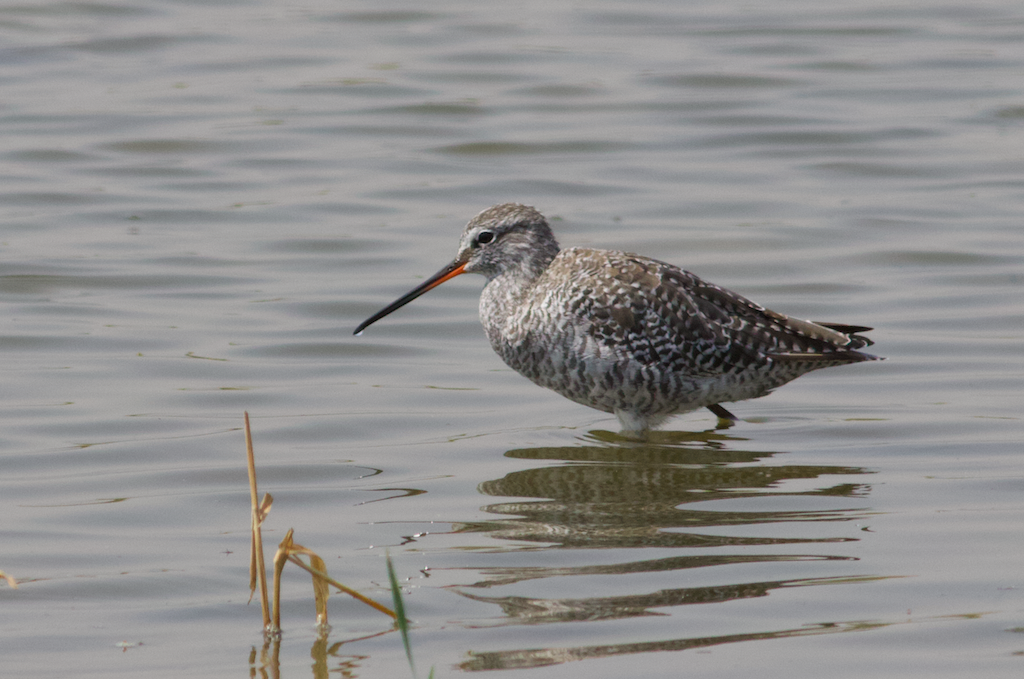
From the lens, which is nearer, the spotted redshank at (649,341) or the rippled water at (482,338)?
the rippled water at (482,338)

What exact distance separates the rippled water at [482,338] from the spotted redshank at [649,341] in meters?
0.30

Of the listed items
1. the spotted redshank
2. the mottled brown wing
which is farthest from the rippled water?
the mottled brown wing

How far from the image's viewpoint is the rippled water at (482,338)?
204 inches

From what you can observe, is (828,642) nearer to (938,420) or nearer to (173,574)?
(173,574)

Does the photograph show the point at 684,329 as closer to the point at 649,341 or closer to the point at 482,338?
the point at 649,341

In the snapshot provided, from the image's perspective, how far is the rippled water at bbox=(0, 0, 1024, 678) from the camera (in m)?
5.18

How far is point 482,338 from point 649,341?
7.91 ft

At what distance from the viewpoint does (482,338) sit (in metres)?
9.77

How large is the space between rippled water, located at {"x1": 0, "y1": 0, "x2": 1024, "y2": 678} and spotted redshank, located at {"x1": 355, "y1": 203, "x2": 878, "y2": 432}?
0.30 meters

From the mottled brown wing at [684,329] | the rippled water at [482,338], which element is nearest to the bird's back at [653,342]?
the mottled brown wing at [684,329]

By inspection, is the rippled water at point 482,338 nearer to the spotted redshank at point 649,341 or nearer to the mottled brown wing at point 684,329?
the spotted redshank at point 649,341

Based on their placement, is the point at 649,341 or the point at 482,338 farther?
the point at 482,338

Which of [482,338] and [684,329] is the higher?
[684,329]

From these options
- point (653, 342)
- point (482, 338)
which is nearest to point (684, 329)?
point (653, 342)
